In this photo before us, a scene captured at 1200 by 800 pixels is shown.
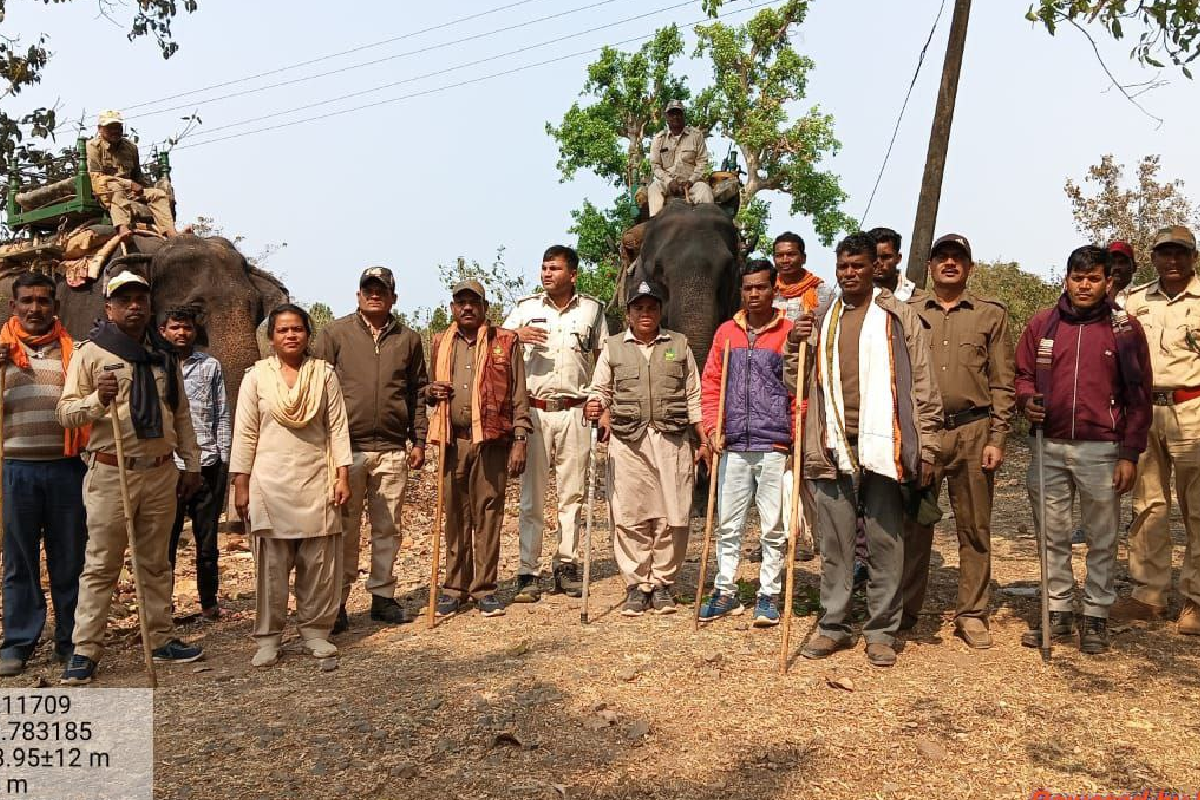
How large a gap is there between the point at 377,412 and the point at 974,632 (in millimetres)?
3817

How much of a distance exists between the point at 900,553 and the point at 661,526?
166 cm

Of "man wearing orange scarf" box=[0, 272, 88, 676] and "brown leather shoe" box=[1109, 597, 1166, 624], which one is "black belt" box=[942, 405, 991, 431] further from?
"man wearing orange scarf" box=[0, 272, 88, 676]

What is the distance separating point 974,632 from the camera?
580cm

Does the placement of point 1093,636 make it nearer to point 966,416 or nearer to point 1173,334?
point 966,416

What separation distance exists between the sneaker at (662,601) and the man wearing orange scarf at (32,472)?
349 centimetres

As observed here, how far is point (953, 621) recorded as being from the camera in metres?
6.26

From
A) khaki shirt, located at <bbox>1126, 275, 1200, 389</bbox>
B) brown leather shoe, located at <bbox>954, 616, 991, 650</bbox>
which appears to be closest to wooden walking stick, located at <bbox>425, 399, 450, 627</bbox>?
brown leather shoe, located at <bbox>954, 616, 991, 650</bbox>

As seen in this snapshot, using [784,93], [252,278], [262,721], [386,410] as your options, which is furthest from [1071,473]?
[784,93]

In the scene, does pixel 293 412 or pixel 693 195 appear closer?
pixel 293 412

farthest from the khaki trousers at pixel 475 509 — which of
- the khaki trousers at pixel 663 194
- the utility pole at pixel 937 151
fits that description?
the utility pole at pixel 937 151

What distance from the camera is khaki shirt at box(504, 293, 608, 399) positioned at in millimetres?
7230

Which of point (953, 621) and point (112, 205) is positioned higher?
point (112, 205)

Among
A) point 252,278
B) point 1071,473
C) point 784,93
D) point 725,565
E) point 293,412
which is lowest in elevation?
point 725,565

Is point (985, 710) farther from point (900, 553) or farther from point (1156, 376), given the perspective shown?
point (1156, 376)
